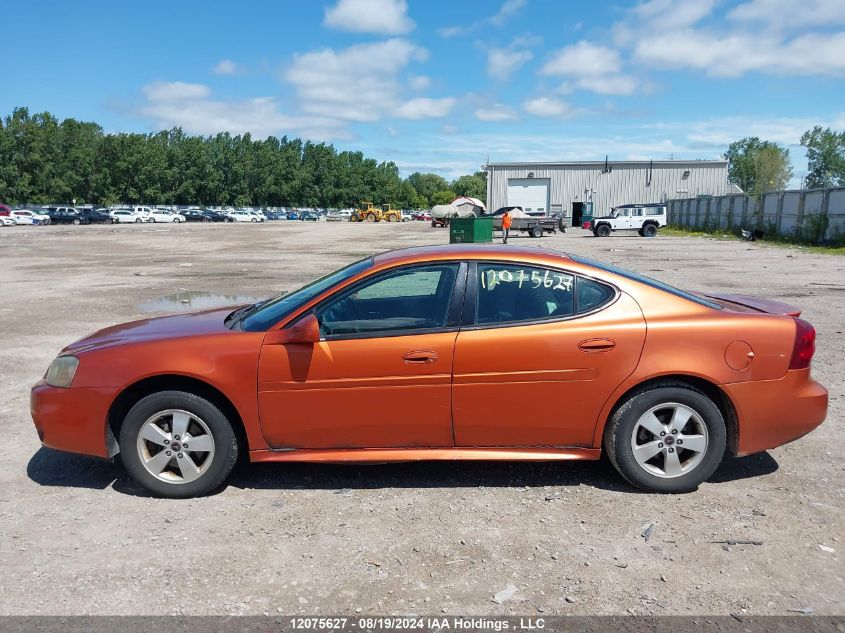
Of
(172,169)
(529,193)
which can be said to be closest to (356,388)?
(529,193)

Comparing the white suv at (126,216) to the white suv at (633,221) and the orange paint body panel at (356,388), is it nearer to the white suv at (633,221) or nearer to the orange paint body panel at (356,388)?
the white suv at (633,221)

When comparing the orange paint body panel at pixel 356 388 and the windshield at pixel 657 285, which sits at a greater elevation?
the windshield at pixel 657 285

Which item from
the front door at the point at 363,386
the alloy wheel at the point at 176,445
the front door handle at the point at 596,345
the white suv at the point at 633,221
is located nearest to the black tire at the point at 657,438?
the front door handle at the point at 596,345

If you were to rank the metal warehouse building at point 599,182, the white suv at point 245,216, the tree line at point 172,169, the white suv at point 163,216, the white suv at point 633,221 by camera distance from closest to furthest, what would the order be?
→ the white suv at point 633,221, the metal warehouse building at point 599,182, the white suv at point 163,216, the tree line at point 172,169, the white suv at point 245,216

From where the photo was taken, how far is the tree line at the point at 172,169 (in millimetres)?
84000

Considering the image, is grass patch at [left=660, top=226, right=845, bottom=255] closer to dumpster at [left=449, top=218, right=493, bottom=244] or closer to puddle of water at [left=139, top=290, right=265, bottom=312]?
dumpster at [left=449, top=218, right=493, bottom=244]

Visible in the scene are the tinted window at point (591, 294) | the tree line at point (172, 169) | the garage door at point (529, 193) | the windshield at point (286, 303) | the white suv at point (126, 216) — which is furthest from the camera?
the tree line at point (172, 169)

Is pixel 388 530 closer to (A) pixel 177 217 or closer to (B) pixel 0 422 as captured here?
(B) pixel 0 422

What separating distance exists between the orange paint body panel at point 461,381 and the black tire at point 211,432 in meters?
0.12

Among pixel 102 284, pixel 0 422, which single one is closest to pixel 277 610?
pixel 0 422

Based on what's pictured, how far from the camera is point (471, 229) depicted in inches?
1277

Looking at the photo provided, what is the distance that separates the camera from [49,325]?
10180 mm

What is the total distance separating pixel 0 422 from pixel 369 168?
442 feet

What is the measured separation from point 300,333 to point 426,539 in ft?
4.64
